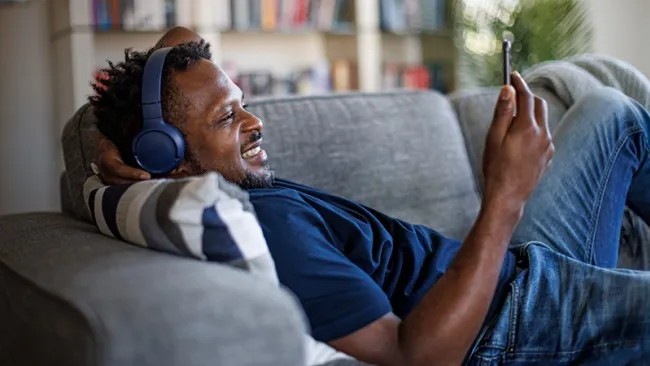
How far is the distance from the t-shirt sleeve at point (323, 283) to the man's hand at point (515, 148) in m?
0.20

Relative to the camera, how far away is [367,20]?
3340mm

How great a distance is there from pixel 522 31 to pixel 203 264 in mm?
2539

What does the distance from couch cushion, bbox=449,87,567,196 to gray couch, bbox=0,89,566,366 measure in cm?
4

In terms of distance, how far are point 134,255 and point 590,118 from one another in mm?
983

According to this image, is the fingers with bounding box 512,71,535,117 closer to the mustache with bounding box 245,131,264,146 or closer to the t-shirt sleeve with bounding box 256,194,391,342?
the t-shirt sleeve with bounding box 256,194,391,342

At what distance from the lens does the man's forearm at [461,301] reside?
1.01 meters

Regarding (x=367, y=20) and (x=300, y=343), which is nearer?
(x=300, y=343)

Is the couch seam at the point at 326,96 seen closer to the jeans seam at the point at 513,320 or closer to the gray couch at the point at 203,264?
the gray couch at the point at 203,264

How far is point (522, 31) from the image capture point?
10.4 feet

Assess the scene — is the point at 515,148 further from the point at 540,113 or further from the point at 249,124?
the point at 249,124

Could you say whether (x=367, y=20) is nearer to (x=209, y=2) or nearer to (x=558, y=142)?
(x=209, y=2)

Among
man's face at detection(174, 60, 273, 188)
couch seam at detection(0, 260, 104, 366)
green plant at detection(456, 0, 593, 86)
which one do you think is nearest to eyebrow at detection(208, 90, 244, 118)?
man's face at detection(174, 60, 273, 188)

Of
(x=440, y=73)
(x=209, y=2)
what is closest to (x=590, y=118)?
(x=209, y=2)

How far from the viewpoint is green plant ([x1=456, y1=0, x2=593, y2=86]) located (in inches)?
122
